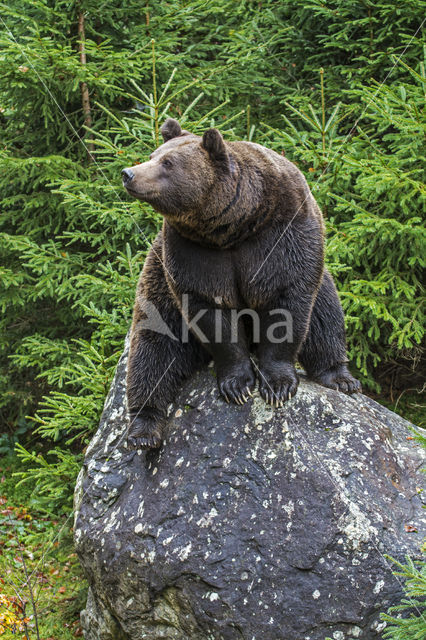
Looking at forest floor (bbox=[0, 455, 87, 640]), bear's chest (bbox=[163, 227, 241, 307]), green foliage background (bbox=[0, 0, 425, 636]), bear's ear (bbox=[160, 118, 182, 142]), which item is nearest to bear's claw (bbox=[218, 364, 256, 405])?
bear's chest (bbox=[163, 227, 241, 307])

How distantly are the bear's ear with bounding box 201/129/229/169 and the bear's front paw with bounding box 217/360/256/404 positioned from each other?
122 cm

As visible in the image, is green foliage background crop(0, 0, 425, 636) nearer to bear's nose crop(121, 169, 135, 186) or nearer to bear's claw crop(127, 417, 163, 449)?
bear's claw crop(127, 417, 163, 449)

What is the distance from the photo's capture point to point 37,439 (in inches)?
326

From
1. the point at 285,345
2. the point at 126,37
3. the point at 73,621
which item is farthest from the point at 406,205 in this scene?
the point at 73,621

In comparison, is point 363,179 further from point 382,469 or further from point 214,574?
point 214,574

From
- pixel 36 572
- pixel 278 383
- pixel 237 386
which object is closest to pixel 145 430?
pixel 237 386

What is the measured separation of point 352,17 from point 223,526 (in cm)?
540

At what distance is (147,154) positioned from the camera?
624cm

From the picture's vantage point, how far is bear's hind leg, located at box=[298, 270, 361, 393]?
4559mm

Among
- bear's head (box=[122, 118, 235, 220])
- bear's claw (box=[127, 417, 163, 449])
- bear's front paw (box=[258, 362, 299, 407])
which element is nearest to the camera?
bear's head (box=[122, 118, 235, 220])

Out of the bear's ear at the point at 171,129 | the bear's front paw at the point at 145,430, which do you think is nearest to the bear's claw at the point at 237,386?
the bear's front paw at the point at 145,430

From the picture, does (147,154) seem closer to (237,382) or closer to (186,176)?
(186,176)

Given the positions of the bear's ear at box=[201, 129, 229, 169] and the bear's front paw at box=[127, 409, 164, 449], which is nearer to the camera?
the bear's ear at box=[201, 129, 229, 169]

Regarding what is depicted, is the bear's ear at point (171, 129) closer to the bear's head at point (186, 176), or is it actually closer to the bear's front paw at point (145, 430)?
the bear's head at point (186, 176)
